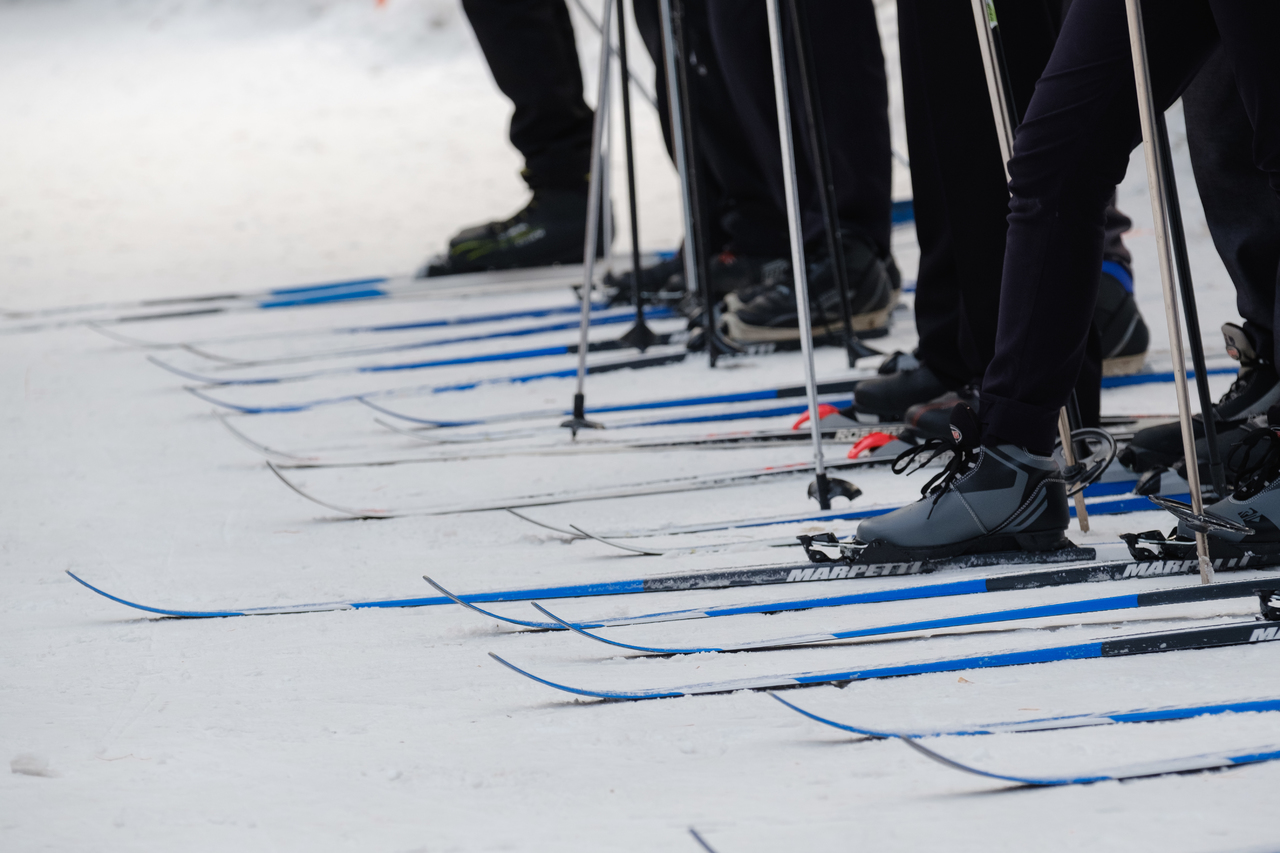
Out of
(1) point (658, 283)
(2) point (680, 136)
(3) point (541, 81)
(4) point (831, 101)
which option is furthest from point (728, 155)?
(3) point (541, 81)

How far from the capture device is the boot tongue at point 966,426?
4.99ft

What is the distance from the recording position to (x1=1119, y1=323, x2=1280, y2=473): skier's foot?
1804 mm

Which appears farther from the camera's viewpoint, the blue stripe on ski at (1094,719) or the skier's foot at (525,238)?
the skier's foot at (525,238)

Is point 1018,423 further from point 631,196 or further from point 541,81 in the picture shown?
point 541,81

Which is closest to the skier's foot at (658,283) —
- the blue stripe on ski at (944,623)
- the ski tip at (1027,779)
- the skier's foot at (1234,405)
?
the skier's foot at (1234,405)

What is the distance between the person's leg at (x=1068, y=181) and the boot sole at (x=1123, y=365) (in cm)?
113

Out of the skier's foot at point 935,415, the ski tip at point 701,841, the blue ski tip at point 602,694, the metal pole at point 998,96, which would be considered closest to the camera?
the ski tip at point 701,841

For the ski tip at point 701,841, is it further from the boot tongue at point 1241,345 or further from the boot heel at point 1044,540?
the boot tongue at point 1241,345

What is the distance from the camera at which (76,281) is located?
5039mm

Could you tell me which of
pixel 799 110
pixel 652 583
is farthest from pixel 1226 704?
pixel 799 110

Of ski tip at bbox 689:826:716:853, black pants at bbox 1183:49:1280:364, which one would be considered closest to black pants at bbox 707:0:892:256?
black pants at bbox 1183:49:1280:364

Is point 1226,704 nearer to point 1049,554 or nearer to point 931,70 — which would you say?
point 1049,554

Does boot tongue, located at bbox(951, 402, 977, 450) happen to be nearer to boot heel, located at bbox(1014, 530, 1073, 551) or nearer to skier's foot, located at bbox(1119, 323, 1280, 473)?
boot heel, located at bbox(1014, 530, 1073, 551)

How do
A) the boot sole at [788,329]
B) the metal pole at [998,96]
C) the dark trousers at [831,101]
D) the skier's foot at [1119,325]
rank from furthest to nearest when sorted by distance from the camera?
the boot sole at [788,329] → the dark trousers at [831,101] → the skier's foot at [1119,325] → the metal pole at [998,96]
